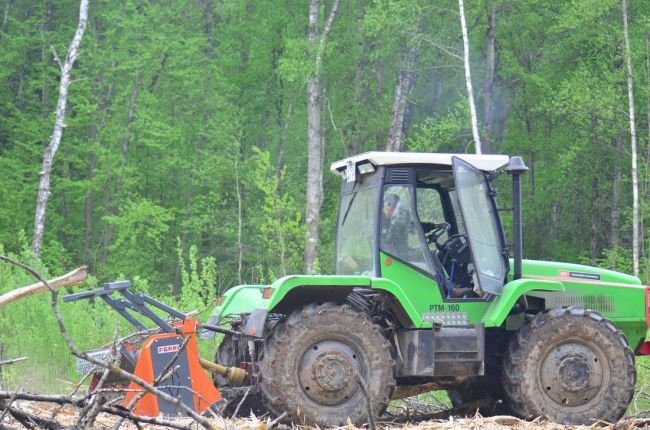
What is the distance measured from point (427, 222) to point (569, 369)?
1647mm

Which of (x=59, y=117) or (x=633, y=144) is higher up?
(x=59, y=117)

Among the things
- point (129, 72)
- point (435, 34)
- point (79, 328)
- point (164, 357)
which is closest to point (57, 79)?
point (129, 72)

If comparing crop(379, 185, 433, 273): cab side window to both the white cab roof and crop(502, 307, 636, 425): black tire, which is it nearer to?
the white cab roof

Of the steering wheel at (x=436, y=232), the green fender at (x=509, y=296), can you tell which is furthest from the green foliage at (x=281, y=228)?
the green fender at (x=509, y=296)

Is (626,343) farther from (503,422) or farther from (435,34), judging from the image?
(435,34)

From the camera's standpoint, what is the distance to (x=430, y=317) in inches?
362

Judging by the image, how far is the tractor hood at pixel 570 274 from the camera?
9.81m

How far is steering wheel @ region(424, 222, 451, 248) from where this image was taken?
9.51 meters

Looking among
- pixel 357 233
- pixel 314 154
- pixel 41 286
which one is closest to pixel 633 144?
pixel 314 154

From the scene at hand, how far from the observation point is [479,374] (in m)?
9.03

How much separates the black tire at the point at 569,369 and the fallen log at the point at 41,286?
11.7 ft

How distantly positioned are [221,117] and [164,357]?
26.9 m

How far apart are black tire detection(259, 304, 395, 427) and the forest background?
20.5 metres

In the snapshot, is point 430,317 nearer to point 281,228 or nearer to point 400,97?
point 281,228
